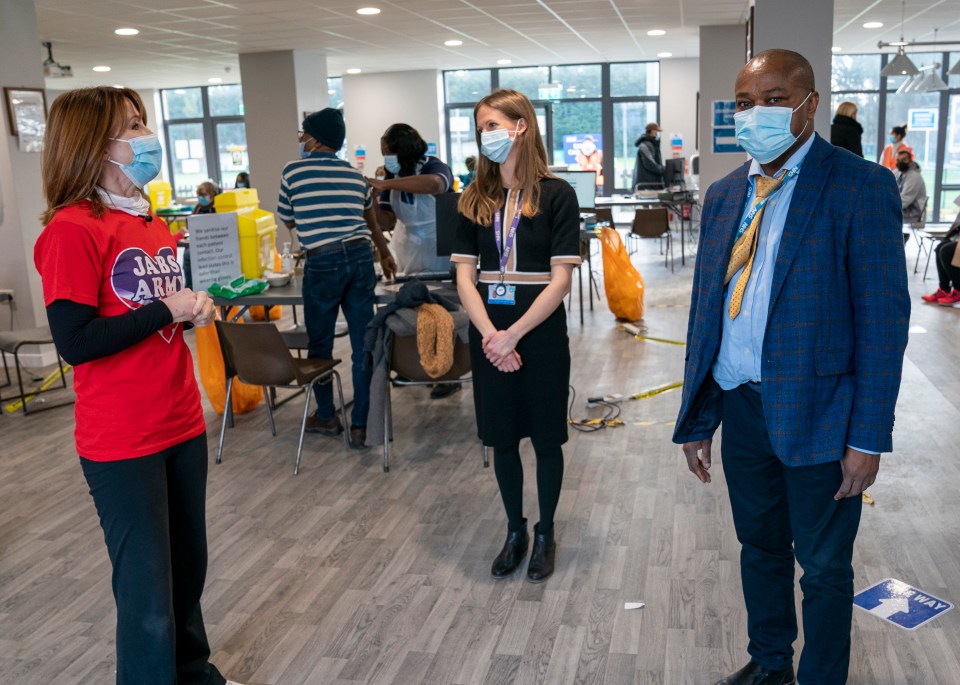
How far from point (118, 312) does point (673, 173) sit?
12.1m

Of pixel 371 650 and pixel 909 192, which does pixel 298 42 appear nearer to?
pixel 909 192

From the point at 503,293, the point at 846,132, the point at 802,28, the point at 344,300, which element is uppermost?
the point at 802,28

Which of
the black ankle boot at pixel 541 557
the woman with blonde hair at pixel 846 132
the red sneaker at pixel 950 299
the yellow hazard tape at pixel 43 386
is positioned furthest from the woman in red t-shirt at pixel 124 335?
the woman with blonde hair at pixel 846 132

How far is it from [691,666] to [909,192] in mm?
8076

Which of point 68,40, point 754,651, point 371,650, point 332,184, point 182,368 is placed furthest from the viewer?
point 68,40

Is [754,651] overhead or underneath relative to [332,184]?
underneath

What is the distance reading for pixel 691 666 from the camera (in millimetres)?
2500

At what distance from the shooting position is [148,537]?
2.02m

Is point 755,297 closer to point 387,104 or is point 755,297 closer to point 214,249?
point 214,249

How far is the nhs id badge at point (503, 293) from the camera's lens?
288 centimetres

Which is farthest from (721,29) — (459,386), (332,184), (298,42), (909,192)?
→ (332,184)

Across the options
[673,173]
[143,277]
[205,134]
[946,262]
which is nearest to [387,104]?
[205,134]

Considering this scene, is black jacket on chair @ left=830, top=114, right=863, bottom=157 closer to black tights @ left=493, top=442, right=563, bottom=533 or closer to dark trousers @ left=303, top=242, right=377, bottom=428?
dark trousers @ left=303, top=242, right=377, bottom=428

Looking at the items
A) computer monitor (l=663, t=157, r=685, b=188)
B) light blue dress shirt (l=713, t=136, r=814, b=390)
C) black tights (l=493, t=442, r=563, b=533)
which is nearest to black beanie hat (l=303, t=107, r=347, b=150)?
black tights (l=493, t=442, r=563, b=533)
